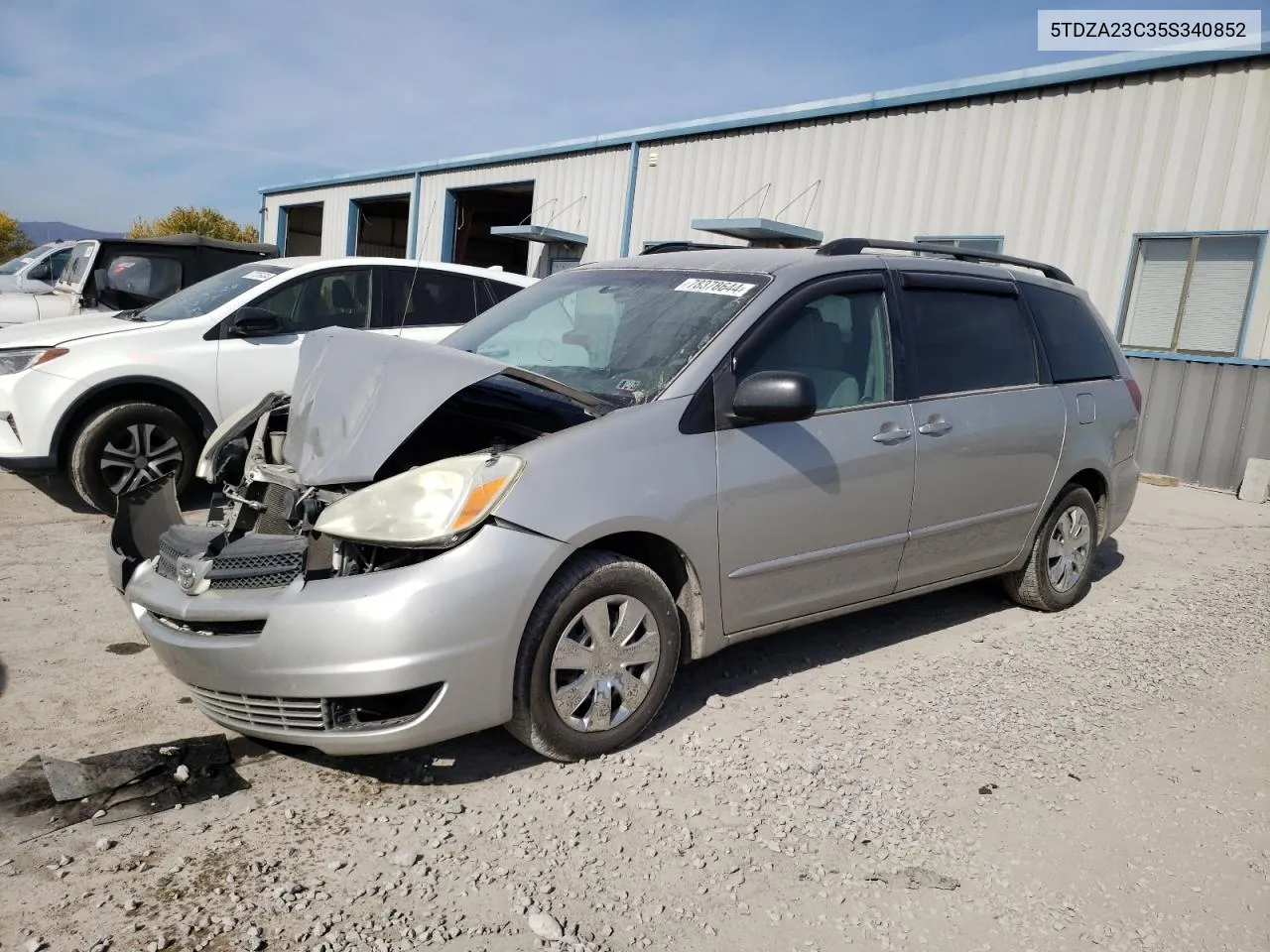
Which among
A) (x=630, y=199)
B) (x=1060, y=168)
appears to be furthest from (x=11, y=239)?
(x=1060, y=168)

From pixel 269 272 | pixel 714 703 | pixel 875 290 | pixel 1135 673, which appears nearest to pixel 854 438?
pixel 875 290

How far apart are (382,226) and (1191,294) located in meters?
23.1

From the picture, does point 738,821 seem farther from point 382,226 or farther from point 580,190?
point 382,226

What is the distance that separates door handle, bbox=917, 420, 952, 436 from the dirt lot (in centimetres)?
109

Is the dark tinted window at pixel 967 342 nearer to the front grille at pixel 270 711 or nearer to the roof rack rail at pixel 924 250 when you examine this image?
the roof rack rail at pixel 924 250

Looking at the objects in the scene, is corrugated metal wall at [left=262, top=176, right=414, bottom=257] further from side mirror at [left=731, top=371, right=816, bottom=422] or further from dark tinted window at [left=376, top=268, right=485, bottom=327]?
side mirror at [left=731, top=371, right=816, bottom=422]

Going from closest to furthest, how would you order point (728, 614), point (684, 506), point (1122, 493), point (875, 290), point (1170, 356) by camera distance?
point (684, 506) → point (728, 614) → point (875, 290) → point (1122, 493) → point (1170, 356)

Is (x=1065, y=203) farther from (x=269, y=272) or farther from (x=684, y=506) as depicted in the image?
(x=684, y=506)

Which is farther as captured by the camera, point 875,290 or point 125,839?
point 875,290

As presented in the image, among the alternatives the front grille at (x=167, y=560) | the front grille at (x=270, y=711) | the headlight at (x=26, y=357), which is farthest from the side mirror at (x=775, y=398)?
the headlight at (x=26, y=357)

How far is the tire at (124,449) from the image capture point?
5.89 metres

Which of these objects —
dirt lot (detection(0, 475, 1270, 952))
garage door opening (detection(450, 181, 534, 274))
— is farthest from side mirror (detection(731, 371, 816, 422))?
garage door opening (detection(450, 181, 534, 274))

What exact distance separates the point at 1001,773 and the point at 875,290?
2040 millimetres

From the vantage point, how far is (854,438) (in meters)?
3.84
